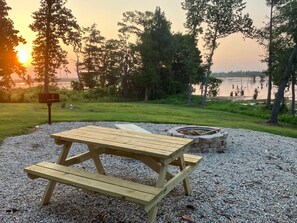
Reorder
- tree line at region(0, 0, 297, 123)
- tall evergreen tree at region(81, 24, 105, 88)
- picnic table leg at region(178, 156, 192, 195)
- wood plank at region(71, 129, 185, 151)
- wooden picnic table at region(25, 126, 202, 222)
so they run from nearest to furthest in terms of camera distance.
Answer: wooden picnic table at region(25, 126, 202, 222) → wood plank at region(71, 129, 185, 151) → picnic table leg at region(178, 156, 192, 195) → tree line at region(0, 0, 297, 123) → tall evergreen tree at region(81, 24, 105, 88)

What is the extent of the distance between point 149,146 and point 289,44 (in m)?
16.6

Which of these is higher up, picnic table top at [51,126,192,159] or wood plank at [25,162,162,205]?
picnic table top at [51,126,192,159]

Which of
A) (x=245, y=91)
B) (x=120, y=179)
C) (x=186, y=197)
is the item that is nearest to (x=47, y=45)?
(x=186, y=197)

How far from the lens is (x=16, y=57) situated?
23.2 m

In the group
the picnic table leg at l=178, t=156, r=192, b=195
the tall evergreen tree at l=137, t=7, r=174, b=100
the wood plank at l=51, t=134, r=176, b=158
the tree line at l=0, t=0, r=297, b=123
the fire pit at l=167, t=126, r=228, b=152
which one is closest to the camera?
the wood plank at l=51, t=134, r=176, b=158

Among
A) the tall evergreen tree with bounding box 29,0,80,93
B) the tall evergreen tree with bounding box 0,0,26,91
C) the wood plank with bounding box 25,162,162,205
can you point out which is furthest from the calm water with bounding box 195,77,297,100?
the wood plank with bounding box 25,162,162,205

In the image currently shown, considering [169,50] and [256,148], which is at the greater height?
[169,50]

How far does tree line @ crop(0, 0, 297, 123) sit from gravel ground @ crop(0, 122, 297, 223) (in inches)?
425

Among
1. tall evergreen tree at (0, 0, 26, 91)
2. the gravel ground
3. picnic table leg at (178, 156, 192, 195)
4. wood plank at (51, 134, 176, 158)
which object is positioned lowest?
the gravel ground

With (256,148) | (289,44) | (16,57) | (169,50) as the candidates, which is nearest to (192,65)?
(169,50)

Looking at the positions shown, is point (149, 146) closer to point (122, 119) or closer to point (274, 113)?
point (122, 119)

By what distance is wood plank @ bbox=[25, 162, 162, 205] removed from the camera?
101 inches

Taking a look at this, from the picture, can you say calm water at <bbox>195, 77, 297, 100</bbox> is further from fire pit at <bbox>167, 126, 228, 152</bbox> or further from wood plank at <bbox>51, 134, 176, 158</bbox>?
wood plank at <bbox>51, 134, 176, 158</bbox>

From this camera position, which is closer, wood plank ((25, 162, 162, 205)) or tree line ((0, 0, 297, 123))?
wood plank ((25, 162, 162, 205))
